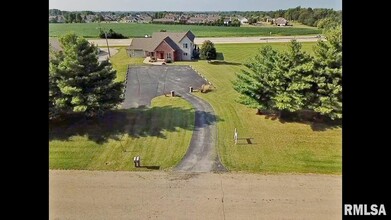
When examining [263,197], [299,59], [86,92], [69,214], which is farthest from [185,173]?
[299,59]

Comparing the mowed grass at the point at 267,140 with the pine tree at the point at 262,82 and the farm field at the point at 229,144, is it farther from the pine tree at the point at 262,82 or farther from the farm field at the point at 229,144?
the pine tree at the point at 262,82

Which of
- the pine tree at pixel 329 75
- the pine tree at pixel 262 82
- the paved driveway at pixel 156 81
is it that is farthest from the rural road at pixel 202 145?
the pine tree at pixel 329 75

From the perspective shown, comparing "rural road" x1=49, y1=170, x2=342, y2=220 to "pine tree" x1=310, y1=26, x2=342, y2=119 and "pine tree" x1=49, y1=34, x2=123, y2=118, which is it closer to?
"pine tree" x1=49, y1=34, x2=123, y2=118

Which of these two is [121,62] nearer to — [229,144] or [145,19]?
[145,19]

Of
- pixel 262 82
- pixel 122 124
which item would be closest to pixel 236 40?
pixel 262 82

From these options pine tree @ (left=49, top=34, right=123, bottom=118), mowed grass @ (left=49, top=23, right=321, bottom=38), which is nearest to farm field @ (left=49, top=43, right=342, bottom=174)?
pine tree @ (left=49, top=34, right=123, bottom=118)
